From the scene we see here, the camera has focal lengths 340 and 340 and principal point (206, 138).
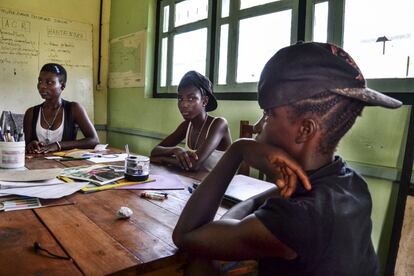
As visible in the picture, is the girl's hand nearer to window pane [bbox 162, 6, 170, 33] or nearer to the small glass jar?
the small glass jar

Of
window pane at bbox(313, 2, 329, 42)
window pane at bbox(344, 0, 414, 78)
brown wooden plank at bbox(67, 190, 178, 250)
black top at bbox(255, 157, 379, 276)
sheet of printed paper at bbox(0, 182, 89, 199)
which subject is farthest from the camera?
window pane at bbox(313, 2, 329, 42)

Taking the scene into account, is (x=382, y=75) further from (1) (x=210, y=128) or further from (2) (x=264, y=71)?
(2) (x=264, y=71)

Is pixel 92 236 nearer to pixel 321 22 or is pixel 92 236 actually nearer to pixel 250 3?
pixel 321 22

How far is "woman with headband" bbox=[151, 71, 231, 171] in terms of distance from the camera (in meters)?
1.75

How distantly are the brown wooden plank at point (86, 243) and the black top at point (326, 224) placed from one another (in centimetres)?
29

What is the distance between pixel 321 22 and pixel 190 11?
139 cm

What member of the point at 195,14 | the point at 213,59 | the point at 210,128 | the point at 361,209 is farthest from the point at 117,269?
the point at 195,14

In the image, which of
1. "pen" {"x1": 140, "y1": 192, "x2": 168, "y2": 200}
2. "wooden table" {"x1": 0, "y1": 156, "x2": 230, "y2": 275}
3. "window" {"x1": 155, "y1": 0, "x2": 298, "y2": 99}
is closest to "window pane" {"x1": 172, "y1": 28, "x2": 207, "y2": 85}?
"window" {"x1": 155, "y1": 0, "x2": 298, "y2": 99}

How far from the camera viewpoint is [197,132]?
2078mm

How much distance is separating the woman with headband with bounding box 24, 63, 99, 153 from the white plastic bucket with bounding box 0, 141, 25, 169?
2.45 ft

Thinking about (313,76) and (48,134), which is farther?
(48,134)

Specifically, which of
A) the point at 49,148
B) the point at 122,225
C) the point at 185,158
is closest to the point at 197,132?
the point at 185,158

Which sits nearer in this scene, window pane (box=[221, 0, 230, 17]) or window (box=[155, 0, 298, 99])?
window (box=[155, 0, 298, 99])

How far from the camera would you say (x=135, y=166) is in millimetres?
1346
